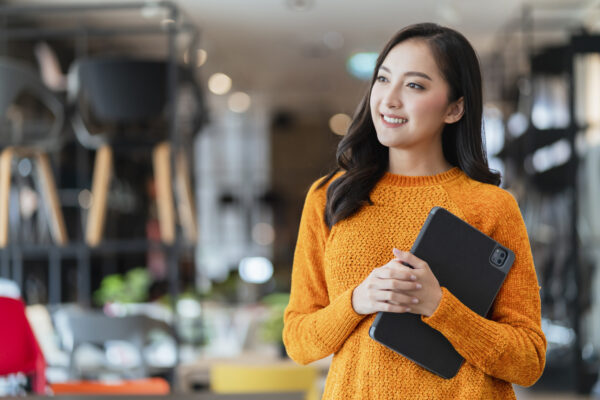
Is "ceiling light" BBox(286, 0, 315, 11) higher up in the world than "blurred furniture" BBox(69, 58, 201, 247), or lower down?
higher up

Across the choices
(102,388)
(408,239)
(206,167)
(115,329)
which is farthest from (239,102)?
(408,239)

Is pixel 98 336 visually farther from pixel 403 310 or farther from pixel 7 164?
pixel 403 310

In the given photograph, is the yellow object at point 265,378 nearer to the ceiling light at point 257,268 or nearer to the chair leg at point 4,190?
the chair leg at point 4,190

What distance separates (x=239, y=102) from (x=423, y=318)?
11.7m

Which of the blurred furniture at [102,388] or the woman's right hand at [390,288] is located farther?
the blurred furniture at [102,388]

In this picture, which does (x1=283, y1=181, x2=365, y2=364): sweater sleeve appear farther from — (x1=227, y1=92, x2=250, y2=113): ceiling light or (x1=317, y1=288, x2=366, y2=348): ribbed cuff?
(x1=227, y1=92, x2=250, y2=113): ceiling light

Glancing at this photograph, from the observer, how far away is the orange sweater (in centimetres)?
107

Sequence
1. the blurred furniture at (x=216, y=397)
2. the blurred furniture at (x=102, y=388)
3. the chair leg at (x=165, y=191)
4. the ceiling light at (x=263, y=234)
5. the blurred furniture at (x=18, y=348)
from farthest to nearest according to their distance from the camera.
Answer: the ceiling light at (x=263, y=234) → the chair leg at (x=165, y=191) → the blurred furniture at (x=18, y=348) → the blurred furniture at (x=102, y=388) → the blurred furniture at (x=216, y=397)

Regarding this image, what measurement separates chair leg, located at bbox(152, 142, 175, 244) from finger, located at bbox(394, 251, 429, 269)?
2829 millimetres

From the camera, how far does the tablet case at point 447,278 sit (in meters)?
1.06

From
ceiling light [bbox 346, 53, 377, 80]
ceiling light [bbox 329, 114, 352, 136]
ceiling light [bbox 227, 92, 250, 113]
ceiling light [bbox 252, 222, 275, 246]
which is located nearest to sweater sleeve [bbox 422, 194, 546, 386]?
ceiling light [bbox 346, 53, 377, 80]

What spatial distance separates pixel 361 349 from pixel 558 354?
17.6 ft

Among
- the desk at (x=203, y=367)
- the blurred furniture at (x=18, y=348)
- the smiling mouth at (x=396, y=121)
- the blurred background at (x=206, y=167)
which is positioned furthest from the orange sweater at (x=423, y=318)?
the desk at (x=203, y=367)

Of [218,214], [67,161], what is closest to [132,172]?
[67,161]
